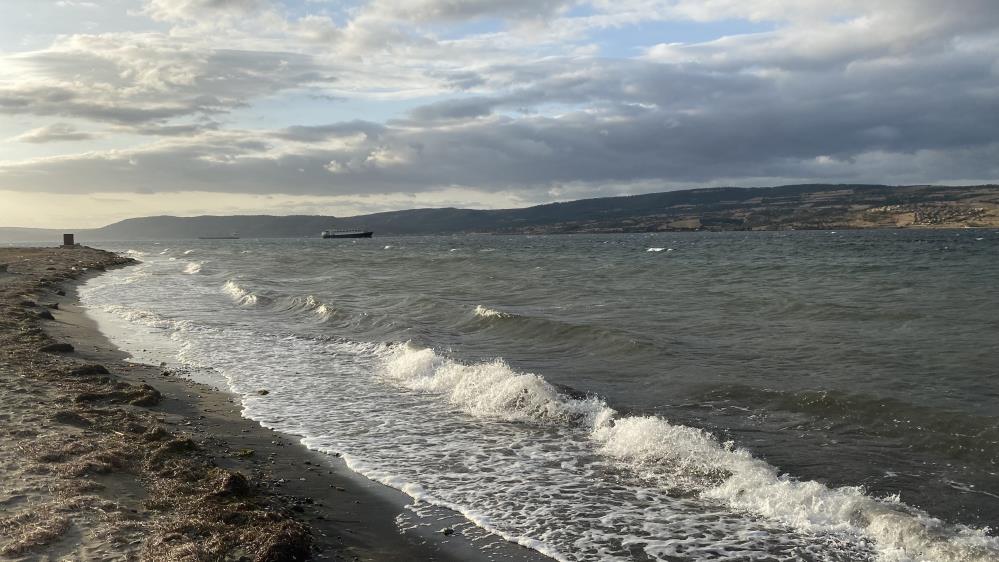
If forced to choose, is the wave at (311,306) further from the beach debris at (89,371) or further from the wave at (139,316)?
the beach debris at (89,371)

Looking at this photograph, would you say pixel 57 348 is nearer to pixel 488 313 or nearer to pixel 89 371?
pixel 89 371

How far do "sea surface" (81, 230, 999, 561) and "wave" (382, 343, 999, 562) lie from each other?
3cm

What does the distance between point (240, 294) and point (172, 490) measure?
94.0 feet

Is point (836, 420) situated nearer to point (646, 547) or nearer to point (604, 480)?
point (604, 480)

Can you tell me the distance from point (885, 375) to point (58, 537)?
14717mm

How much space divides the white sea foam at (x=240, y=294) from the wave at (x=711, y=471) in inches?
774

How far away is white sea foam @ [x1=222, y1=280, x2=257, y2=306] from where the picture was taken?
32.0 m

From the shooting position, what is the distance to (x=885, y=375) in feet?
47.0

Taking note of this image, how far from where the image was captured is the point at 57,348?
16.3 m

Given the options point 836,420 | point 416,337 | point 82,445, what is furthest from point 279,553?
point 416,337

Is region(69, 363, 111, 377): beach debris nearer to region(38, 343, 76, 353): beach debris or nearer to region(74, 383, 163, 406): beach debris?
region(74, 383, 163, 406): beach debris

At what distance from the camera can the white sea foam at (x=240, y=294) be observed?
32006 millimetres

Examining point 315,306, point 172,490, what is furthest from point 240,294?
point 172,490

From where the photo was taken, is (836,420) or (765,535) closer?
(765,535)
